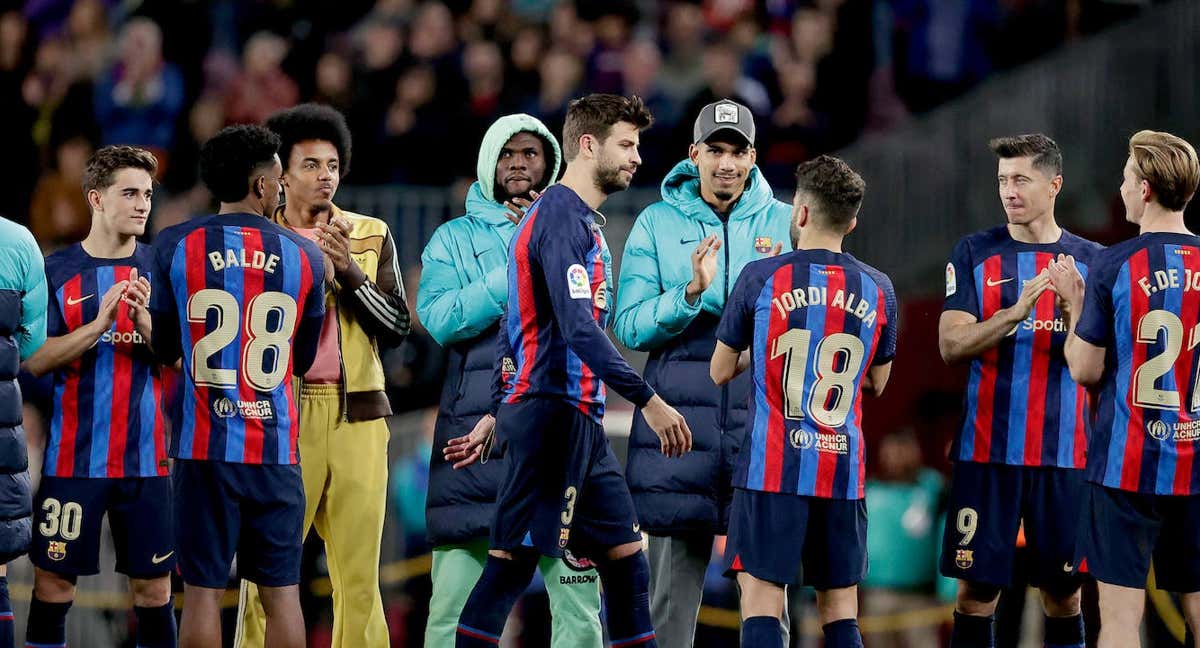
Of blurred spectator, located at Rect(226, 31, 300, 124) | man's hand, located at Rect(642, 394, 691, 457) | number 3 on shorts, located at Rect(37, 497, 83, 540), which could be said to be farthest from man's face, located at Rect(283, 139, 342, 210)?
blurred spectator, located at Rect(226, 31, 300, 124)

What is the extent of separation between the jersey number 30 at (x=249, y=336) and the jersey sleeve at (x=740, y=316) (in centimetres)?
142

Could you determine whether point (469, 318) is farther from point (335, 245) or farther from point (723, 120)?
point (723, 120)

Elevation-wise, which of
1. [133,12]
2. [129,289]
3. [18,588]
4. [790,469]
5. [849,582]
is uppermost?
[133,12]

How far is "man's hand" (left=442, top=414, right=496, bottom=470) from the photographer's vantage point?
627 cm

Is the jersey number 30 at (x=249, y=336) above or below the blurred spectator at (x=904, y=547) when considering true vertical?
above

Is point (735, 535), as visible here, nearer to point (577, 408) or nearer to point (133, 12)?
point (577, 408)

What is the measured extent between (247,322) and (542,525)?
1.15 m

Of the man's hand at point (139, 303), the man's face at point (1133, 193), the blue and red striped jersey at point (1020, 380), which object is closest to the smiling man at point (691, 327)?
the blue and red striped jersey at point (1020, 380)

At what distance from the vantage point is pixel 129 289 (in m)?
6.12

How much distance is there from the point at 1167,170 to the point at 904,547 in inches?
146

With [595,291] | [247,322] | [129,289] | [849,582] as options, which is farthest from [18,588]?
[849,582]

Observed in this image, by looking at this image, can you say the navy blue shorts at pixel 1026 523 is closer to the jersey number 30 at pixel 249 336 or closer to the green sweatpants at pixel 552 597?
the green sweatpants at pixel 552 597

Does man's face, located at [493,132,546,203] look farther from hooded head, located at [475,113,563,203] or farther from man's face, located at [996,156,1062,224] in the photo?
man's face, located at [996,156,1062,224]

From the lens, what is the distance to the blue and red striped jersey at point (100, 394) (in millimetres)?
6242
